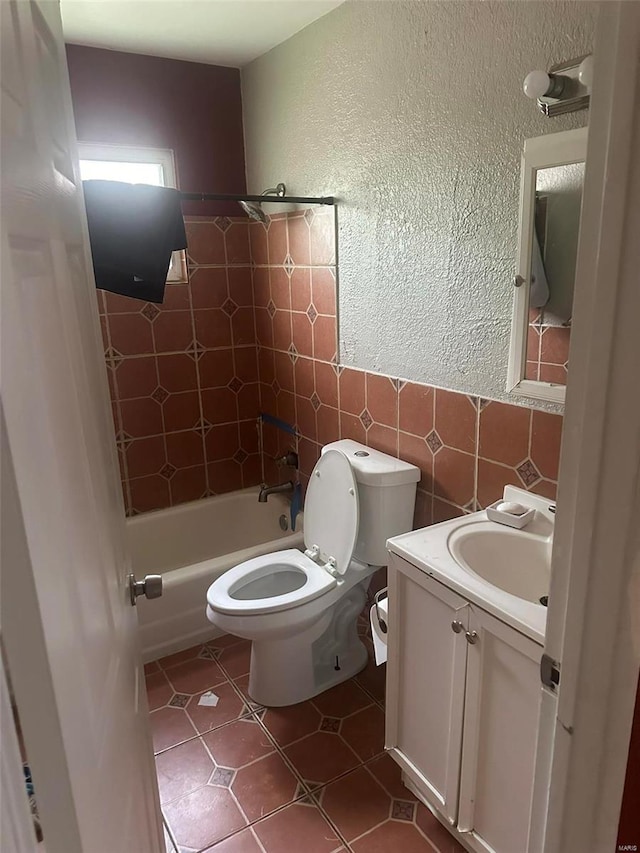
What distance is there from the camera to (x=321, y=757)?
192 cm

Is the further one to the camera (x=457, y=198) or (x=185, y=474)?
(x=185, y=474)

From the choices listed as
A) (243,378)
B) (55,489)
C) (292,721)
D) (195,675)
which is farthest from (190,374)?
(55,489)

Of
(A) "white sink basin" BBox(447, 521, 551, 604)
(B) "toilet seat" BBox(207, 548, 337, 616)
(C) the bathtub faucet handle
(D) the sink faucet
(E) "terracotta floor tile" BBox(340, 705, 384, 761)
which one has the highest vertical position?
(A) "white sink basin" BBox(447, 521, 551, 604)

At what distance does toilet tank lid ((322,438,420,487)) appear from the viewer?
6.47 feet

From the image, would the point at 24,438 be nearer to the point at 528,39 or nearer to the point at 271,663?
the point at 528,39

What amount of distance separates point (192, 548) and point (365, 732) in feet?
4.54

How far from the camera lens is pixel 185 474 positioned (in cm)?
301

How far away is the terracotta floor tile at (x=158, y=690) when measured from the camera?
2.20 m

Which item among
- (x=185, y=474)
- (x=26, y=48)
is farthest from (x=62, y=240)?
(x=185, y=474)

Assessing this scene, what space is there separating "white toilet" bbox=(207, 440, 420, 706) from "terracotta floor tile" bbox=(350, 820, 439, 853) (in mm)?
575

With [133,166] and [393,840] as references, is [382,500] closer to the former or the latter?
[393,840]

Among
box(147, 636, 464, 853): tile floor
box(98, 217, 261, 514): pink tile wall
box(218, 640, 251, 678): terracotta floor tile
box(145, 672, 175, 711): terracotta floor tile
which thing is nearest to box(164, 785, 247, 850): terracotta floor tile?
box(147, 636, 464, 853): tile floor

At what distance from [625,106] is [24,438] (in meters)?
0.68

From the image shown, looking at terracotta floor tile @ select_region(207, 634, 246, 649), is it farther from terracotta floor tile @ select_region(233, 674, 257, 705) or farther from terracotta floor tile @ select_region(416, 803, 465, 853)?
terracotta floor tile @ select_region(416, 803, 465, 853)
